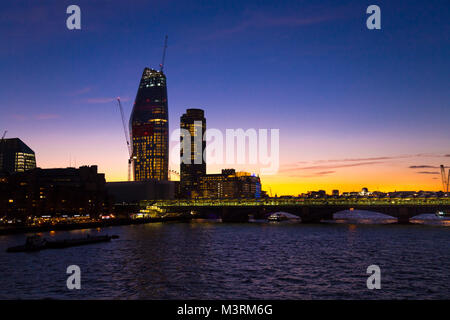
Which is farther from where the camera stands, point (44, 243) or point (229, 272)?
point (44, 243)

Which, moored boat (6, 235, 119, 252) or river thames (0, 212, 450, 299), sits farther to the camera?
moored boat (6, 235, 119, 252)

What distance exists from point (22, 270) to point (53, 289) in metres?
20.1

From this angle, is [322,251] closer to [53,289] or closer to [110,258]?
[110,258]

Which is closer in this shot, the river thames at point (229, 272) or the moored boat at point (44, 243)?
the river thames at point (229, 272)
